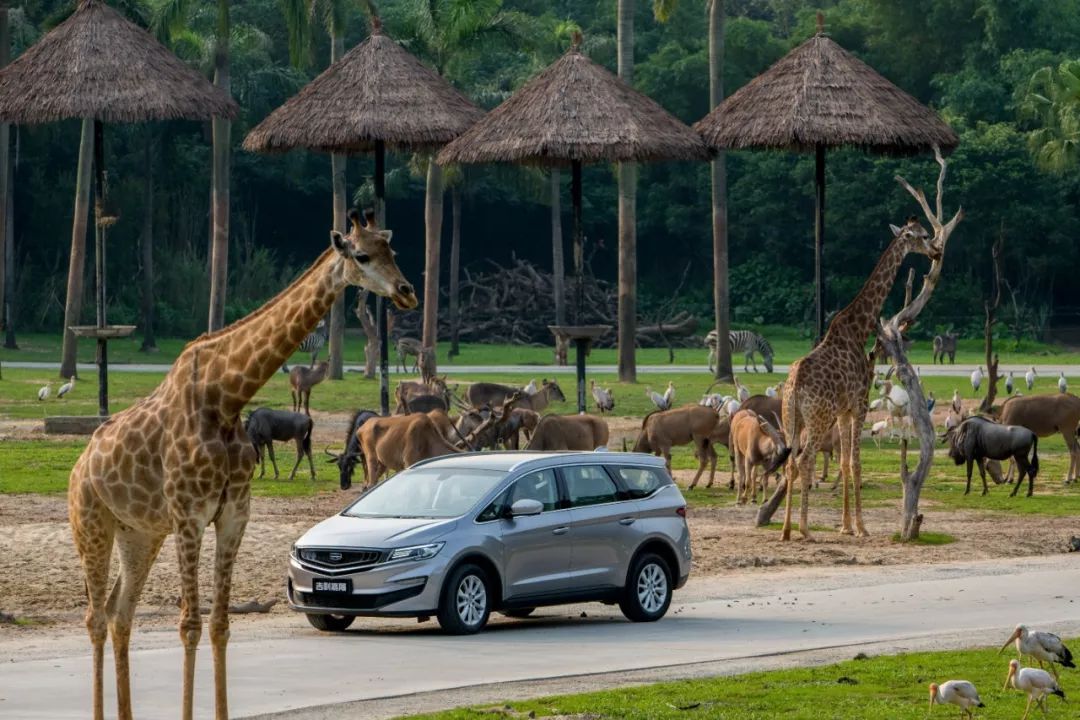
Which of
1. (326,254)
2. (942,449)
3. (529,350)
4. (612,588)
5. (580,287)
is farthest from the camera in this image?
(529,350)

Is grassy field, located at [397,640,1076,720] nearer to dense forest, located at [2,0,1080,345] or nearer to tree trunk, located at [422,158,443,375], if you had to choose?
tree trunk, located at [422,158,443,375]

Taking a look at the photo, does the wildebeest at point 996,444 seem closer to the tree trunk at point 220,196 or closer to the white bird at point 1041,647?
the white bird at point 1041,647

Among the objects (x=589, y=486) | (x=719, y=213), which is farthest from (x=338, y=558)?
(x=719, y=213)

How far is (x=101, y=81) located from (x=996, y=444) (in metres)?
16.9

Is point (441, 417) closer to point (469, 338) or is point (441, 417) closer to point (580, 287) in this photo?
point (580, 287)

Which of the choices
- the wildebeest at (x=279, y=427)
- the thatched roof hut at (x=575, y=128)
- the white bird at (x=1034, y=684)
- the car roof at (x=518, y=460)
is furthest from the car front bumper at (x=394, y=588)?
the thatched roof hut at (x=575, y=128)

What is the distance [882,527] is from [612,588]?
8.27m

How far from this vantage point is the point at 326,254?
12.0 m

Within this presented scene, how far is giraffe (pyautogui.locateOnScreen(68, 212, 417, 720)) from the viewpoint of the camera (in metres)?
11.5

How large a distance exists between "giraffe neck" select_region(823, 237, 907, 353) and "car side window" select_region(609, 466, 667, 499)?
23.1ft

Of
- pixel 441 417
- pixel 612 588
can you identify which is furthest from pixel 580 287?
pixel 612 588

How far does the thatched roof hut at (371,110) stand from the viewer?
32562mm

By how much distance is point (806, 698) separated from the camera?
1281 centimetres

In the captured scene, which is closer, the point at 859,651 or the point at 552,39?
the point at 859,651
